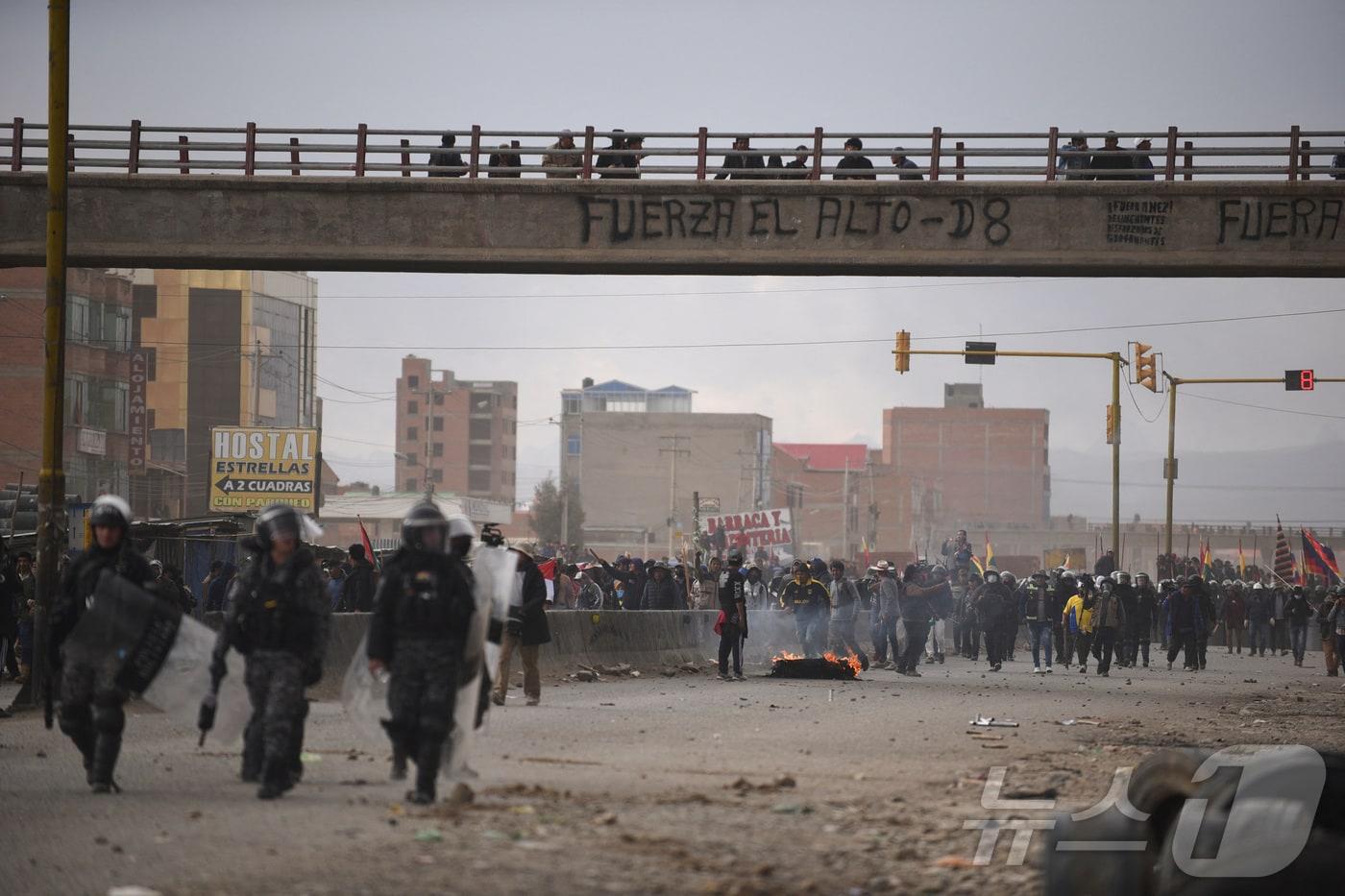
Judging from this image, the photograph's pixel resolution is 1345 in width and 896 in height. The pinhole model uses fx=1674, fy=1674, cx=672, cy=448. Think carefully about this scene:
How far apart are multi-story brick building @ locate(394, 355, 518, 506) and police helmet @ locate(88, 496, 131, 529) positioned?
13277cm

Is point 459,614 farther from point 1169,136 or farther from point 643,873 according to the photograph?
point 1169,136

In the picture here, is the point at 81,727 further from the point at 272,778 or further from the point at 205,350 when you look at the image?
the point at 205,350

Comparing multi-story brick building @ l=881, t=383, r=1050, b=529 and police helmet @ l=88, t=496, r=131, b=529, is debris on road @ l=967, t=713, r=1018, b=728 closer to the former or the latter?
police helmet @ l=88, t=496, r=131, b=529

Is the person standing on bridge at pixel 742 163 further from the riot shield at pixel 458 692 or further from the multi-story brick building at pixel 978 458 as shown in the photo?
the multi-story brick building at pixel 978 458

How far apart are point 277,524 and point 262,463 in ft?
170

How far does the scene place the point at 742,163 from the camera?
2475 centimetres

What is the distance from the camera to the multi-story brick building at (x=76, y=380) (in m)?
60.0

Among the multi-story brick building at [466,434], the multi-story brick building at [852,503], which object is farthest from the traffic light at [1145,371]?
the multi-story brick building at [466,434]

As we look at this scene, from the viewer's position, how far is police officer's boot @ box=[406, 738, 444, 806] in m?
8.82

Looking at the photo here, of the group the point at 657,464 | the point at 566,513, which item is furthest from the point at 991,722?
the point at 657,464

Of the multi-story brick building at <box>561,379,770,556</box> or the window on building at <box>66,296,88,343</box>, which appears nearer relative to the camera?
the window on building at <box>66,296,88,343</box>

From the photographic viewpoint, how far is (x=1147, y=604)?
3164 centimetres

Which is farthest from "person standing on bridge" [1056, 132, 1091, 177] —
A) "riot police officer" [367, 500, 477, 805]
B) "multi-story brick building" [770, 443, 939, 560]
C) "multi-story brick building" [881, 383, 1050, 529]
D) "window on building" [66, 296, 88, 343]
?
"multi-story brick building" [881, 383, 1050, 529]

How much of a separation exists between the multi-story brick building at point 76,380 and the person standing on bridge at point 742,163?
131 ft
